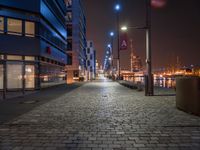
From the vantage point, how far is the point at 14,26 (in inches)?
1019

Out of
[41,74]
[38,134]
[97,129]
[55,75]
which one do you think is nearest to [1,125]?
[38,134]

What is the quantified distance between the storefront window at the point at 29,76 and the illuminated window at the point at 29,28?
9.68 feet

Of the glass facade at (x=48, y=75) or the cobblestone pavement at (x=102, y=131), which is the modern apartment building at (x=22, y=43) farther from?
the cobblestone pavement at (x=102, y=131)

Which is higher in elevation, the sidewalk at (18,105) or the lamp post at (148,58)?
the lamp post at (148,58)

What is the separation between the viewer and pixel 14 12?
2570 cm

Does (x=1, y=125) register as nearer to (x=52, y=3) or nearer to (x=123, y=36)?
(x=123, y=36)

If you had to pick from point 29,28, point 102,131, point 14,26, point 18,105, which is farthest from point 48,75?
point 102,131

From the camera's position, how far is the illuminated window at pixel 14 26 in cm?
2552

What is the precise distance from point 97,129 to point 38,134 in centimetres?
163

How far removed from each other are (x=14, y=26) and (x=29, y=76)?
14.8 feet

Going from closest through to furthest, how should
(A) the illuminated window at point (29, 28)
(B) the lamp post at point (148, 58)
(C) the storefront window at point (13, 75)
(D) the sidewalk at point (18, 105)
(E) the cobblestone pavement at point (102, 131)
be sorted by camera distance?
(E) the cobblestone pavement at point (102, 131) < (D) the sidewalk at point (18, 105) < (B) the lamp post at point (148, 58) < (C) the storefront window at point (13, 75) < (A) the illuminated window at point (29, 28)

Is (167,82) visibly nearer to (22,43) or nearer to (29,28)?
(29,28)

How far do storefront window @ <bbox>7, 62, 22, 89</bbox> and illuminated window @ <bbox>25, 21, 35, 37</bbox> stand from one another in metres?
3.12

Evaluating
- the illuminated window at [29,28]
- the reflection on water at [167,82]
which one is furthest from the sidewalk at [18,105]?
the reflection on water at [167,82]
